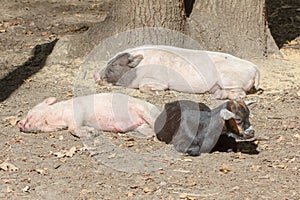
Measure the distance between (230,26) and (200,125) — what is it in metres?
2.86

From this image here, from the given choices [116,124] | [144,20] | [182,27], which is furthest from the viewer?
[182,27]

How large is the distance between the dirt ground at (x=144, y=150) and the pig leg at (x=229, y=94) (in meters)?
0.09

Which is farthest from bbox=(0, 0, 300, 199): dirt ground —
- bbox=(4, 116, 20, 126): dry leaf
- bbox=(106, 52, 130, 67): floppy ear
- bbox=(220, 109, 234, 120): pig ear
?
bbox=(106, 52, 130, 67): floppy ear

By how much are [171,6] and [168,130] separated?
241 centimetres

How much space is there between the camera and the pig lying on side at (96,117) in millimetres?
6113

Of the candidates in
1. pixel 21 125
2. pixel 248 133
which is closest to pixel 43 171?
pixel 21 125

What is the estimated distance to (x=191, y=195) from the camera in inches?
197

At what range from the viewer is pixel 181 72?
7.24m

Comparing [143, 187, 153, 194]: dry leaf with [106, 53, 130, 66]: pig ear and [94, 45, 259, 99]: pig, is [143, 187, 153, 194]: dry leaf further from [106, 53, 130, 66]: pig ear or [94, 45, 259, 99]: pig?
[106, 53, 130, 66]: pig ear

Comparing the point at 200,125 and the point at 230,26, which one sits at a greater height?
the point at 200,125

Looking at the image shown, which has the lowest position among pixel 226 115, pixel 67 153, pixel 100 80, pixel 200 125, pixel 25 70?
pixel 25 70

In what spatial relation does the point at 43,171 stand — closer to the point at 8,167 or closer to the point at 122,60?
the point at 8,167

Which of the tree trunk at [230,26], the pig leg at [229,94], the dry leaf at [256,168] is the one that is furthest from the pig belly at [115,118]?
the tree trunk at [230,26]

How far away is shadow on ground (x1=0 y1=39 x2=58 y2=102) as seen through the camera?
7379 millimetres
